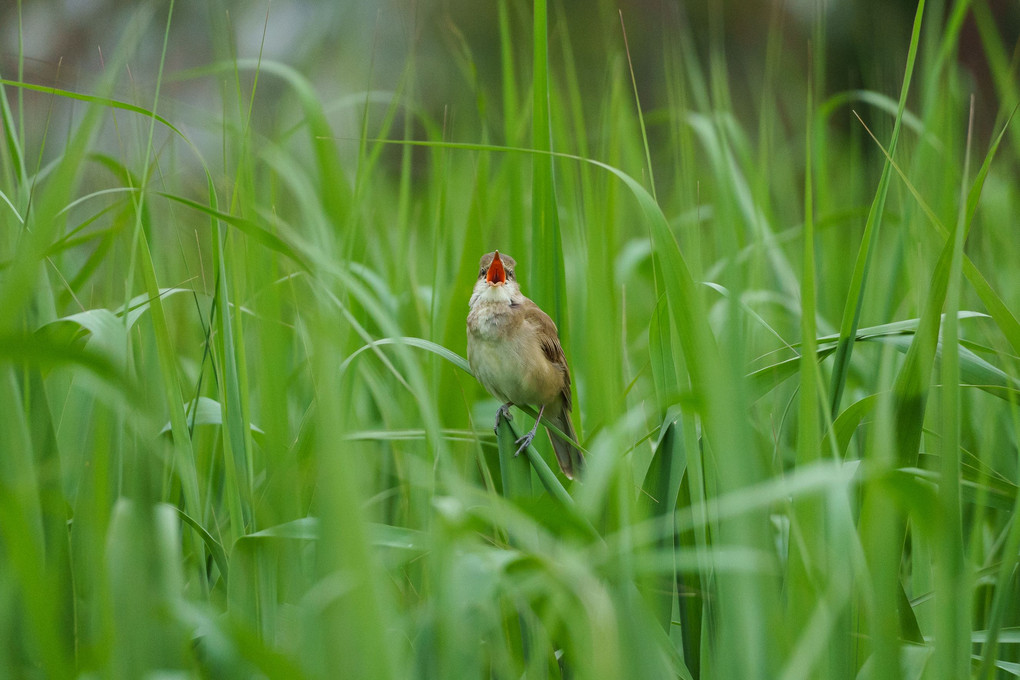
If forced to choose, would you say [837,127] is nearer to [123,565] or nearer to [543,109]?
[543,109]

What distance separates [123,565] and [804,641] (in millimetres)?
874

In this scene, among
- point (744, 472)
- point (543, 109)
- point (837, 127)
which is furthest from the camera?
point (837, 127)

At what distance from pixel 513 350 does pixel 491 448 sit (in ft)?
1.23

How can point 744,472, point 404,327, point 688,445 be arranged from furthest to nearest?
point 404,327, point 688,445, point 744,472

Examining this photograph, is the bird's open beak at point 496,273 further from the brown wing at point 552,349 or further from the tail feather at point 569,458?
the tail feather at point 569,458

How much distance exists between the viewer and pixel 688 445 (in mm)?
1355

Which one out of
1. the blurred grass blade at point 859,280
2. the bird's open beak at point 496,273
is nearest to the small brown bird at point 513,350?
the bird's open beak at point 496,273

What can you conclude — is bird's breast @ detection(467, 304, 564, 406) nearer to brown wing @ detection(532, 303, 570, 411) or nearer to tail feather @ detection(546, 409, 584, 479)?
brown wing @ detection(532, 303, 570, 411)

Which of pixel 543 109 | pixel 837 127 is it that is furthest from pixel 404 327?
pixel 837 127

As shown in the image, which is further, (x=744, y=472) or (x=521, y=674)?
(x=521, y=674)

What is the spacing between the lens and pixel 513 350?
2.14 m

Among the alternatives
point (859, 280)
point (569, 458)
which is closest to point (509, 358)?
point (569, 458)

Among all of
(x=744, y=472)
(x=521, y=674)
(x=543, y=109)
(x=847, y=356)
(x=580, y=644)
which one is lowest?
(x=521, y=674)

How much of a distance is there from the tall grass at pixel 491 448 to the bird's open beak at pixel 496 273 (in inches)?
5.1
